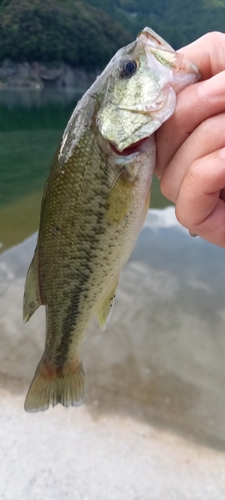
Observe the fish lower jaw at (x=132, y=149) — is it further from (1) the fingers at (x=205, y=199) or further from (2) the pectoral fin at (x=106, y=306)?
(2) the pectoral fin at (x=106, y=306)

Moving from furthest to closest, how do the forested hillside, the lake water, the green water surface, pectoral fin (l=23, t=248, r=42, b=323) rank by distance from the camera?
the forested hillside, the green water surface, the lake water, pectoral fin (l=23, t=248, r=42, b=323)

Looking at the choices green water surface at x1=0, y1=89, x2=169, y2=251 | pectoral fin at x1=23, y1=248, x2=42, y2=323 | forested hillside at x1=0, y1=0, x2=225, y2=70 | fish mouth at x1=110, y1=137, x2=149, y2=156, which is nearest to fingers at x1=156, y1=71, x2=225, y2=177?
fish mouth at x1=110, y1=137, x2=149, y2=156

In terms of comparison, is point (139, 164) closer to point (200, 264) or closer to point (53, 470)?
point (53, 470)

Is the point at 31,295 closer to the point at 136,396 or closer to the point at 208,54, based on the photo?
the point at 208,54

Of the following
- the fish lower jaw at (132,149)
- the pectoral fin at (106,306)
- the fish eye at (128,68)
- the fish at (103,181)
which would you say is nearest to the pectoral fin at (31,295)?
the fish at (103,181)

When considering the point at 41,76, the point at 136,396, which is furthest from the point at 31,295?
the point at 41,76

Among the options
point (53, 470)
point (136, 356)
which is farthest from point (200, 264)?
point (53, 470)

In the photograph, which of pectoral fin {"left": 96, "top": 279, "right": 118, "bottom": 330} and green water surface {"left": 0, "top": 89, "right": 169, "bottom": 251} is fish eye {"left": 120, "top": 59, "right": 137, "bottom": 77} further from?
green water surface {"left": 0, "top": 89, "right": 169, "bottom": 251}
